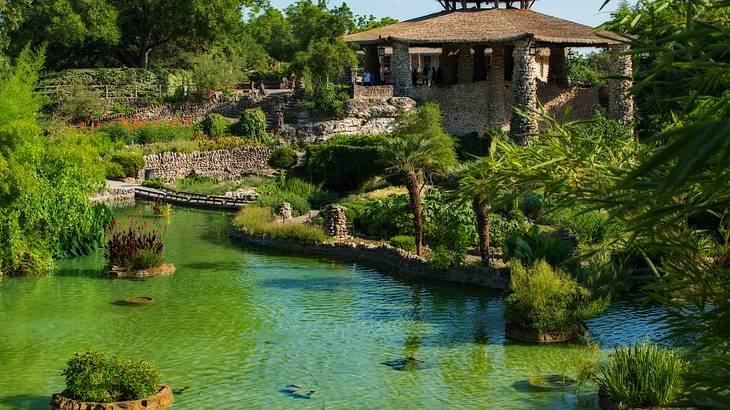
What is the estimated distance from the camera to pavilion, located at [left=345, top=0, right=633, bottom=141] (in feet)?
144

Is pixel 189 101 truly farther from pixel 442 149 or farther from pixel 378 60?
pixel 442 149

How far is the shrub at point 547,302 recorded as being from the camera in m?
19.3

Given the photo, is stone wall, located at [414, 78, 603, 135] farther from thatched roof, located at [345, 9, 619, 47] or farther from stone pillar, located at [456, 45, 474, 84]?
thatched roof, located at [345, 9, 619, 47]

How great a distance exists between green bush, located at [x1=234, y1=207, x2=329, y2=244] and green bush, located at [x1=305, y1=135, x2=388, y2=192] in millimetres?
6905

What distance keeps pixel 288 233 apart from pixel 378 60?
21129 millimetres

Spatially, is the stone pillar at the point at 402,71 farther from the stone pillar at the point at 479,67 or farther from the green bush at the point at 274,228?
the green bush at the point at 274,228

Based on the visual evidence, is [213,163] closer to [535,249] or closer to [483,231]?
[483,231]

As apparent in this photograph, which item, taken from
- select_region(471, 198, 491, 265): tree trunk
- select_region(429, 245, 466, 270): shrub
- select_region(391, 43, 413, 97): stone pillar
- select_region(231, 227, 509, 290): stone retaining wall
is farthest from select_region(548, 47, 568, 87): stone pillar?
select_region(471, 198, 491, 265): tree trunk

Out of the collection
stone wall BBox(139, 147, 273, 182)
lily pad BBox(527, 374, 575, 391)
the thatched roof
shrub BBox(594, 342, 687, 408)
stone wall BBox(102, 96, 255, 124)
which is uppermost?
the thatched roof

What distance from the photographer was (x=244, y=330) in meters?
20.4

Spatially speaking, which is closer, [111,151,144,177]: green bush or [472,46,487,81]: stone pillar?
[111,151,144,177]: green bush

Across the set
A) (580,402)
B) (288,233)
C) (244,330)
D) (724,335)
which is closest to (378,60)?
(288,233)

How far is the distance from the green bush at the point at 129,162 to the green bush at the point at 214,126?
18.2 feet

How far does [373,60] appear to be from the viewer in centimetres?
5016
